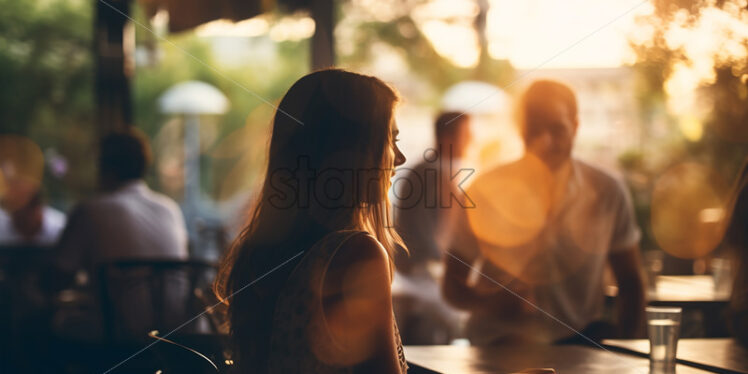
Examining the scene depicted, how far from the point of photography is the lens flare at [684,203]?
6016 millimetres

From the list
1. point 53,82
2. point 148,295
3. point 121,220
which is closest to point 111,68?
point 121,220

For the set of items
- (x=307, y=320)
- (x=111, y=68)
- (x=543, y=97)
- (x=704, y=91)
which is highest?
(x=111, y=68)

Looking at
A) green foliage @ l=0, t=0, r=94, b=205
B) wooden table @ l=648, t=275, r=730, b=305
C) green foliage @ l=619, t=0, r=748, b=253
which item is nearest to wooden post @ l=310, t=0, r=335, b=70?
green foliage @ l=619, t=0, r=748, b=253

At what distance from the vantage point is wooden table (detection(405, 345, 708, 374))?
1.70 meters

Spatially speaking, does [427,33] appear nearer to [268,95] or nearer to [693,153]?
[693,153]

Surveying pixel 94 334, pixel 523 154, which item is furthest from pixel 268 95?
pixel 523 154

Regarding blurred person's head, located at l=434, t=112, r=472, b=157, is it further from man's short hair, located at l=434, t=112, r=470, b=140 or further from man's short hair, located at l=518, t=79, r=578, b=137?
man's short hair, located at l=518, t=79, r=578, b=137

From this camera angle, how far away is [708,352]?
1907 millimetres

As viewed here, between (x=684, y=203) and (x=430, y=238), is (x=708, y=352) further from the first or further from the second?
(x=684, y=203)

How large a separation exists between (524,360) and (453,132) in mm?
2207

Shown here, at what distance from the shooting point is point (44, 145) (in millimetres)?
8109

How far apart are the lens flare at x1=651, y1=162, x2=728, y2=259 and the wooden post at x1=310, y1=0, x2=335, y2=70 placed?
287 cm

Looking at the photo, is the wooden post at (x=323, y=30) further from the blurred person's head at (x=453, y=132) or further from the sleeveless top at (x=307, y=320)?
the sleeveless top at (x=307, y=320)

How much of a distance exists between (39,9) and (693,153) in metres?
5.94
